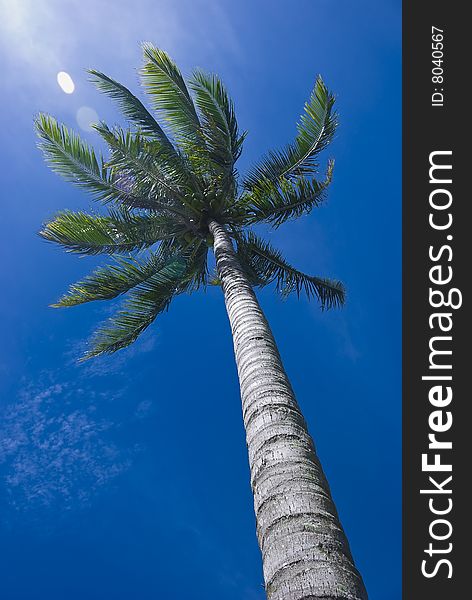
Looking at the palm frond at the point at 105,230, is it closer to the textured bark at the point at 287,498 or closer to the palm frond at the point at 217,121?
the palm frond at the point at 217,121

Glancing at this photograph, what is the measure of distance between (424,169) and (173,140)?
624 centimetres

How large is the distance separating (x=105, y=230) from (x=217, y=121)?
123 inches

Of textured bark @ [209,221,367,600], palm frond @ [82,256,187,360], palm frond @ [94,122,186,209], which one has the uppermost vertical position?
palm frond @ [94,122,186,209]

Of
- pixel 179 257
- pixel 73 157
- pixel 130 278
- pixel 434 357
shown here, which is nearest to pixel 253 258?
pixel 179 257

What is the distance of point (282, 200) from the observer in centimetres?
1041

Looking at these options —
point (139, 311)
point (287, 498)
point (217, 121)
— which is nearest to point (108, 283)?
point (139, 311)

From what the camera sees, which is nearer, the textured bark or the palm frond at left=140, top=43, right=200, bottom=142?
the textured bark

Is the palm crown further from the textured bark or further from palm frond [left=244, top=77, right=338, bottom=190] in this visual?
the textured bark

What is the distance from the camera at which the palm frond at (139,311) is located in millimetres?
10221

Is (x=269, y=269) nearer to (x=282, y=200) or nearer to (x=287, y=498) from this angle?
(x=282, y=200)

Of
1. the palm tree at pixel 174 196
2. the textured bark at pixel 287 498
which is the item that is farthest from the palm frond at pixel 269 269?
the textured bark at pixel 287 498

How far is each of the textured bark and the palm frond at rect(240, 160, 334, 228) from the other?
16.7 feet

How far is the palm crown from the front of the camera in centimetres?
1013

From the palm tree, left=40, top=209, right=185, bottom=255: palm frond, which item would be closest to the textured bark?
the palm tree
